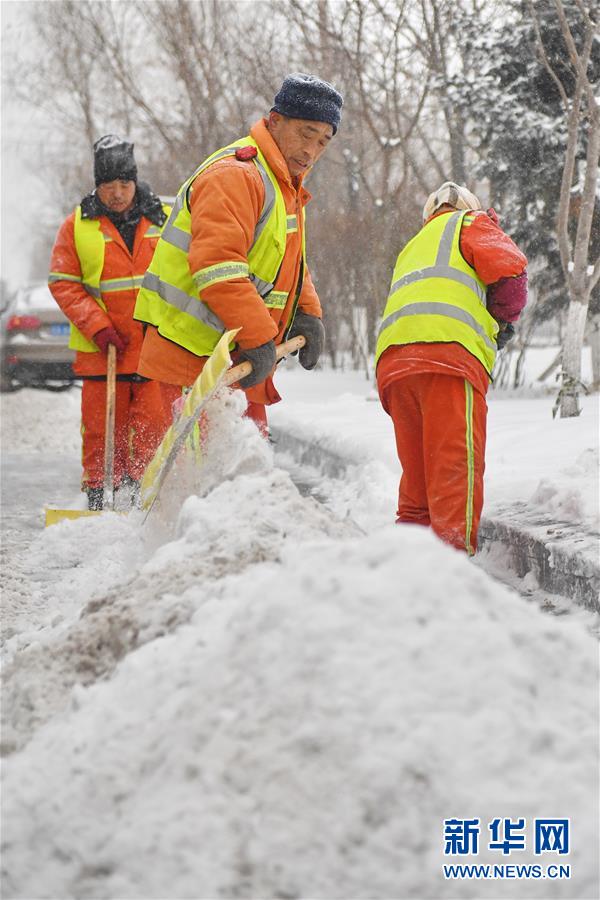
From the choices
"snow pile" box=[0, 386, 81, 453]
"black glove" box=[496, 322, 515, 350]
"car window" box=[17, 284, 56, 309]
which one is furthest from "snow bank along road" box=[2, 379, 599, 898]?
"car window" box=[17, 284, 56, 309]

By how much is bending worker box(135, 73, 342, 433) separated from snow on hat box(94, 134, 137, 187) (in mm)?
1689

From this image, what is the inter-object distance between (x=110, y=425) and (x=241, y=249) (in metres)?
2.17

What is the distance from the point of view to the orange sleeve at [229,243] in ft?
12.0

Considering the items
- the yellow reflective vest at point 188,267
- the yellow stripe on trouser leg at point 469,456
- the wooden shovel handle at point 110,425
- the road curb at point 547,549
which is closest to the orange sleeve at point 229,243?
the yellow reflective vest at point 188,267

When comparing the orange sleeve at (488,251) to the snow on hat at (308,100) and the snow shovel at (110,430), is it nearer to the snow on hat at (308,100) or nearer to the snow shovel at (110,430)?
the snow on hat at (308,100)

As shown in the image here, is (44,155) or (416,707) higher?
(44,155)

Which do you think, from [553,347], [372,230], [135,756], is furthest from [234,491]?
[553,347]

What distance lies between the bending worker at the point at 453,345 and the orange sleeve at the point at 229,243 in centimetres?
57

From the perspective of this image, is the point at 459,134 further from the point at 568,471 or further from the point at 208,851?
the point at 208,851

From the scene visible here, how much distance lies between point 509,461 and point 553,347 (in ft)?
68.0

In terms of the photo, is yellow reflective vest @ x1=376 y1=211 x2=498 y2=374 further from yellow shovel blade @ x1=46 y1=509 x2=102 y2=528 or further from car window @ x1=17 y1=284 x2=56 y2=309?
car window @ x1=17 y1=284 x2=56 y2=309

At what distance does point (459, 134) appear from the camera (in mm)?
11125

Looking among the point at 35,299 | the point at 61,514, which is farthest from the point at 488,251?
the point at 35,299

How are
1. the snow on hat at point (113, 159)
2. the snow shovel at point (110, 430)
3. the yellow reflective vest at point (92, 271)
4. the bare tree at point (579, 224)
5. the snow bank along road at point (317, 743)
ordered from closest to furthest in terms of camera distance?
the snow bank along road at point (317, 743), the snow on hat at point (113, 159), the snow shovel at point (110, 430), the yellow reflective vest at point (92, 271), the bare tree at point (579, 224)
